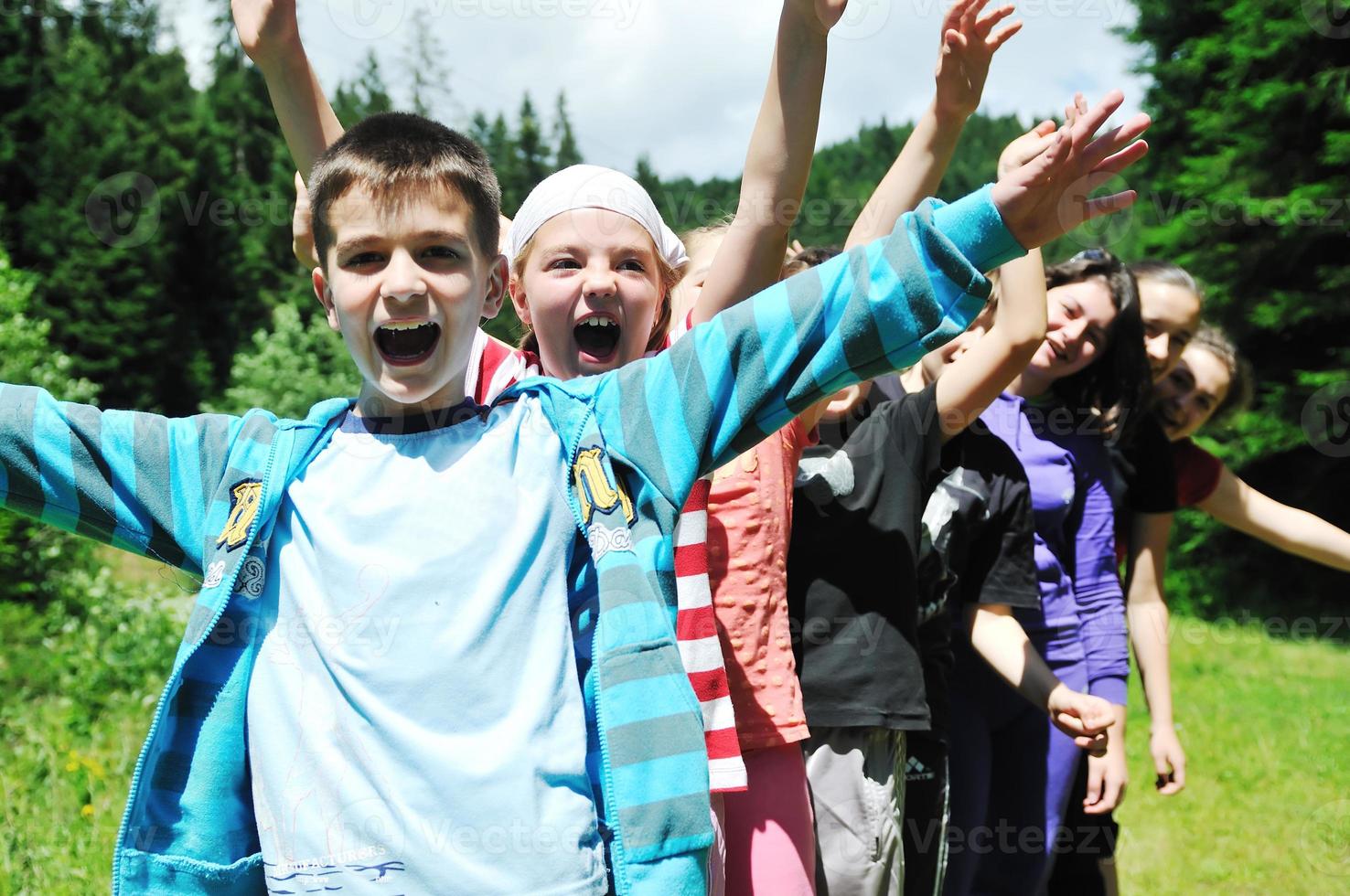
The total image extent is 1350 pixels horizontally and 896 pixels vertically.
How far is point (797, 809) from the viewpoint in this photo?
6.93 ft

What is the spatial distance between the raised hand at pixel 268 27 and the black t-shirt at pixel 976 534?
1759 millimetres

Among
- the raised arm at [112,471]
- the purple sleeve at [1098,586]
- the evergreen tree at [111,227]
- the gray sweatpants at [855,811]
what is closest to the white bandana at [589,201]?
the raised arm at [112,471]

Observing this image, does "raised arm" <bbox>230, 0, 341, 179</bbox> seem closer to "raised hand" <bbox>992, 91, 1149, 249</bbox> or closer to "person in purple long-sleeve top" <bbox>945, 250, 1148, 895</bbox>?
"raised hand" <bbox>992, 91, 1149, 249</bbox>

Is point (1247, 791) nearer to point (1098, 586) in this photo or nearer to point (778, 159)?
point (1098, 586)

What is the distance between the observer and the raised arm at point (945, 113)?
190 centimetres

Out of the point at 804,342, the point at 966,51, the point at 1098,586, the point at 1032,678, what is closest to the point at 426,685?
the point at 804,342

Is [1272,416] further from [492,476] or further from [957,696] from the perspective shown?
[492,476]

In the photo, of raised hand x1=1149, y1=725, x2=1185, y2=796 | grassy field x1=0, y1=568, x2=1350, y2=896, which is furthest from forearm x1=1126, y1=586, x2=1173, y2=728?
grassy field x1=0, y1=568, x2=1350, y2=896

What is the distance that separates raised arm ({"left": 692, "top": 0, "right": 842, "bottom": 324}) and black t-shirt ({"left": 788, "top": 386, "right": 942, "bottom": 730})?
0.67m

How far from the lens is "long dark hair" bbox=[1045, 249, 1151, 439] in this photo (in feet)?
10.9

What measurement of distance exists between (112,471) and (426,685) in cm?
54

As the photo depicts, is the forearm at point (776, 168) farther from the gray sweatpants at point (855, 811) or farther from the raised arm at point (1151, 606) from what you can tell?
the raised arm at point (1151, 606)

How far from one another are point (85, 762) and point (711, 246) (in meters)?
3.61

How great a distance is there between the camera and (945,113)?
2096 millimetres
